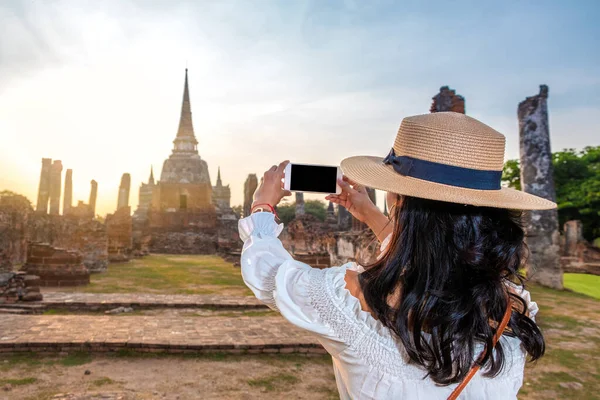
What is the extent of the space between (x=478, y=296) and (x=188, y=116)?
1751 inches

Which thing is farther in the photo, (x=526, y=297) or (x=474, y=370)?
(x=526, y=297)

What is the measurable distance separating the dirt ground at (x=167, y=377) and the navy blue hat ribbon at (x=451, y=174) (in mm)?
3065

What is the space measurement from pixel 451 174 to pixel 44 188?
3008 cm

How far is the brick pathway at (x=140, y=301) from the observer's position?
734 centimetres

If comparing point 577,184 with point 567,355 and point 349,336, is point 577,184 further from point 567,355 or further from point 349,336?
point 349,336

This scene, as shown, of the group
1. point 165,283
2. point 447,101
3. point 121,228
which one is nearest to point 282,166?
point 447,101

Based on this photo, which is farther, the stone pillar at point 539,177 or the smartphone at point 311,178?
the stone pillar at point 539,177

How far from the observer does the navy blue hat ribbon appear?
50.9 inches

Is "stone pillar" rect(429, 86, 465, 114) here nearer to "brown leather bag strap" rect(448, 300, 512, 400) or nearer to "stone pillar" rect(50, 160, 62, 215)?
"brown leather bag strap" rect(448, 300, 512, 400)

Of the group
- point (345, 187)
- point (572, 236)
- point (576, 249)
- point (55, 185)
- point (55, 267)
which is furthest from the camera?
point (55, 185)

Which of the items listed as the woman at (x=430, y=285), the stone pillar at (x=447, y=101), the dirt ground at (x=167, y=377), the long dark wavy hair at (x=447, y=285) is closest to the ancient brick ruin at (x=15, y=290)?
the dirt ground at (x=167, y=377)

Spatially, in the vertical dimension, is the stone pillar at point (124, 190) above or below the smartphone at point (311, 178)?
above

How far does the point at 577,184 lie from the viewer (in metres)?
21.6

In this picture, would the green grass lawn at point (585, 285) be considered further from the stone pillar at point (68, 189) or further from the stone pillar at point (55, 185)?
the stone pillar at point (68, 189)
